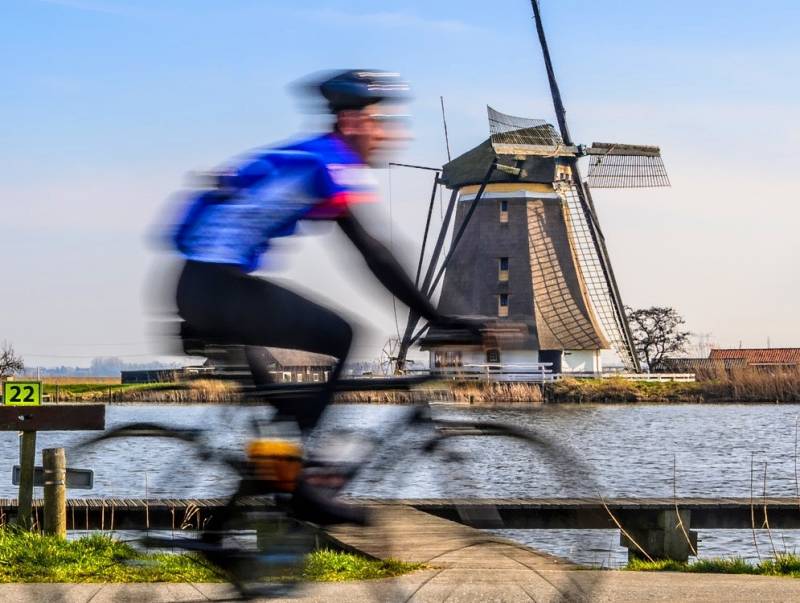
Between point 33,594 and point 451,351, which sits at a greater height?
point 451,351

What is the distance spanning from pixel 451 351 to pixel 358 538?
59cm

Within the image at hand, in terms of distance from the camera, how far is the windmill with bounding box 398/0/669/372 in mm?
52594

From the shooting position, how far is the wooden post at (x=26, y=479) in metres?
8.68

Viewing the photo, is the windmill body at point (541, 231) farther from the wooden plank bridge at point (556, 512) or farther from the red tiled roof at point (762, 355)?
the wooden plank bridge at point (556, 512)

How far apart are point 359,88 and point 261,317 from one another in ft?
2.23

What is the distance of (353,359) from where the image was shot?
3.57 meters

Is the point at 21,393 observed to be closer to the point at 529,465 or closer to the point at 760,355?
the point at 529,465

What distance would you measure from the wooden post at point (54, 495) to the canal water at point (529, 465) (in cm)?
36

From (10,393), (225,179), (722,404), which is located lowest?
(722,404)

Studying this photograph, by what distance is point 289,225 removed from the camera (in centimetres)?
342

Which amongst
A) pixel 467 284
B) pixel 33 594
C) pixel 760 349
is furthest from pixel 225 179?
pixel 760 349

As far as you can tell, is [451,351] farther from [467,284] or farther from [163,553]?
[467,284]

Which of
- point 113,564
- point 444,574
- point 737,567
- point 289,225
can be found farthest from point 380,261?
point 737,567

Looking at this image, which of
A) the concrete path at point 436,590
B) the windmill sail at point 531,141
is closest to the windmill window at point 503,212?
the windmill sail at point 531,141
